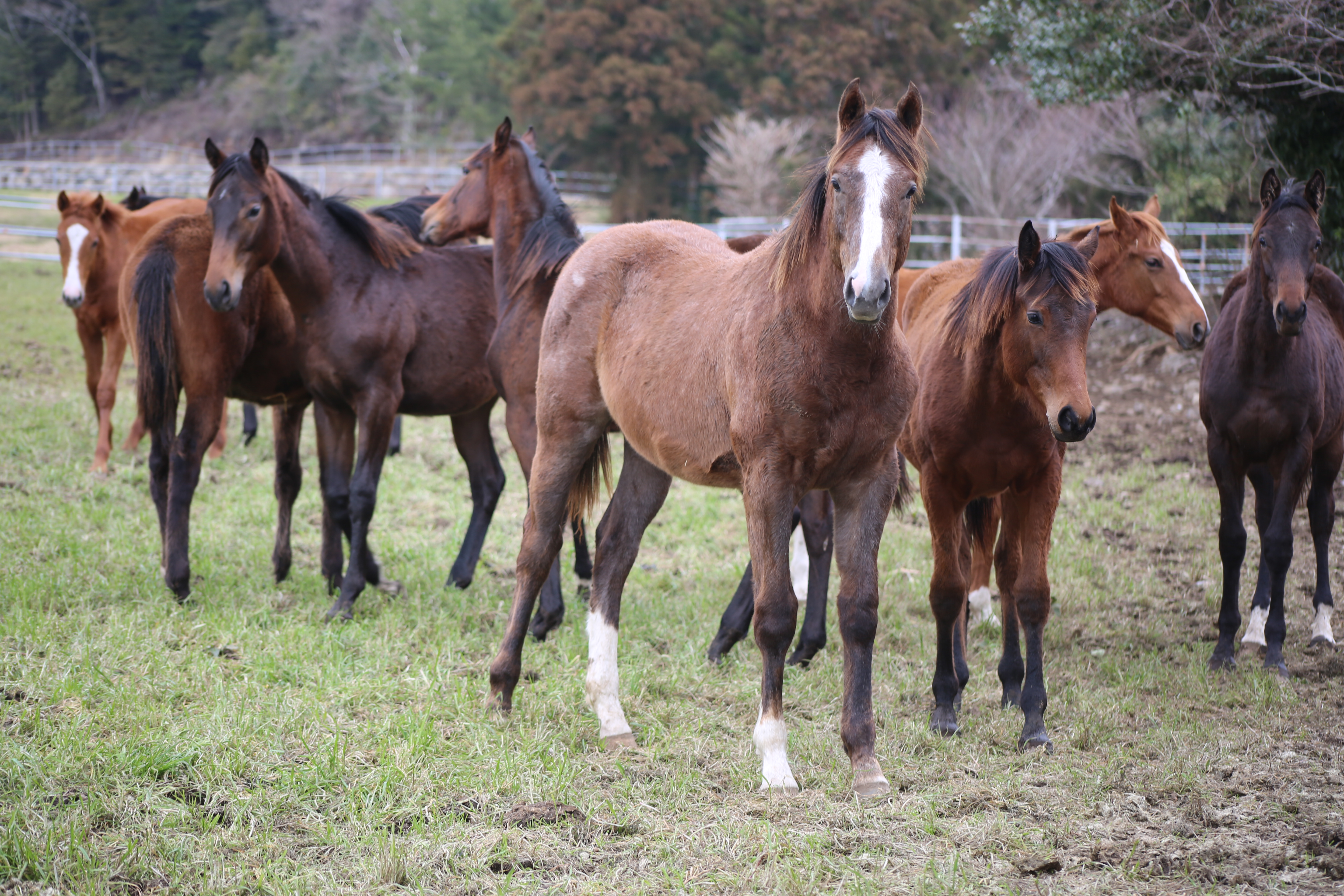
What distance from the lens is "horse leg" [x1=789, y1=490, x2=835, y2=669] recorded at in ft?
16.8

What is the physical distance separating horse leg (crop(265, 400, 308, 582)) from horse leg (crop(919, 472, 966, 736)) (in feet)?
12.8

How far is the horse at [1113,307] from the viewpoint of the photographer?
5.14 m

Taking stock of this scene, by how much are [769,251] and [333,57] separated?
45.6m

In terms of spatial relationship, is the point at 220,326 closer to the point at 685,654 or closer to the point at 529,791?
the point at 685,654

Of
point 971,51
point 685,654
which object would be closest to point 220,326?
point 685,654

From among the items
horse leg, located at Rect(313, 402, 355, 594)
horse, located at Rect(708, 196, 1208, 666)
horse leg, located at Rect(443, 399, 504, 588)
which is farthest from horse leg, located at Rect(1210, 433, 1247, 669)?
horse leg, located at Rect(313, 402, 355, 594)

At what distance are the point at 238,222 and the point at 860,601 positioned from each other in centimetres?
403

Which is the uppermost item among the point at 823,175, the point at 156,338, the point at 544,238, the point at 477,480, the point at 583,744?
the point at 823,175

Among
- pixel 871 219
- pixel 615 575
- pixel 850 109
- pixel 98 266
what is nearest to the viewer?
pixel 871 219

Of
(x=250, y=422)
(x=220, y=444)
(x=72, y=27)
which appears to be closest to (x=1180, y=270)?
(x=220, y=444)

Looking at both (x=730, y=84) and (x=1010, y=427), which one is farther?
(x=730, y=84)

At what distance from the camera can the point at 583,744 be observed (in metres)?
4.00

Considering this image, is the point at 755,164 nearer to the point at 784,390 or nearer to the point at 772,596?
the point at 784,390

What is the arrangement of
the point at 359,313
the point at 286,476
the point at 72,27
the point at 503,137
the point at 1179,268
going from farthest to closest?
the point at 72,27, the point at 286,476, the point at 503,137, the point at 359,313, the point at 1179,268
